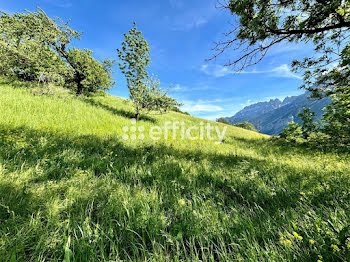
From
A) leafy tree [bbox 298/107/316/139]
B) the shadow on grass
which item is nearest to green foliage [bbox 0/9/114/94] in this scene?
the shadow on grass

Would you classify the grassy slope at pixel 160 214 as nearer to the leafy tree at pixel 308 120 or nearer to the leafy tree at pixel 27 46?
the leafy tree at pixel 308 120

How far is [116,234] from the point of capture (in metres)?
1.39

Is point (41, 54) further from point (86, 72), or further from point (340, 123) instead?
point (340, 123)

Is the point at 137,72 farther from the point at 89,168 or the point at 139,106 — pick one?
the point at 89,168

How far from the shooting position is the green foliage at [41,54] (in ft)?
31.6

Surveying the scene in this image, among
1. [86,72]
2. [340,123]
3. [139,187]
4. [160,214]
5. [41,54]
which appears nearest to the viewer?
[160,214]

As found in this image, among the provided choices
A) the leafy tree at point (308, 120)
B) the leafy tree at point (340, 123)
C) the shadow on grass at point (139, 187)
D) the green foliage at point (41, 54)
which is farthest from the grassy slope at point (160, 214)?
the green foliage at point (41, 54)

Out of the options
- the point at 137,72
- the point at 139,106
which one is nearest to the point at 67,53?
the point at 137,72

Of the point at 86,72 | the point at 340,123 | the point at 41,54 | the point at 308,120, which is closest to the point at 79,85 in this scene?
the point at 86,72

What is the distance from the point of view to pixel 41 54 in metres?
9.94

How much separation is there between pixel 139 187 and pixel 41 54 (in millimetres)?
14338

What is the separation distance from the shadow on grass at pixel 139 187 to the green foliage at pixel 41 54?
9.27 metres

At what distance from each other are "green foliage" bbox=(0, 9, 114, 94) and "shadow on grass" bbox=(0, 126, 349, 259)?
30.4ft

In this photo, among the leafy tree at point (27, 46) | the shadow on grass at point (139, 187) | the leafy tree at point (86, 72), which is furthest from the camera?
the leafy tree at point (86, 72)
